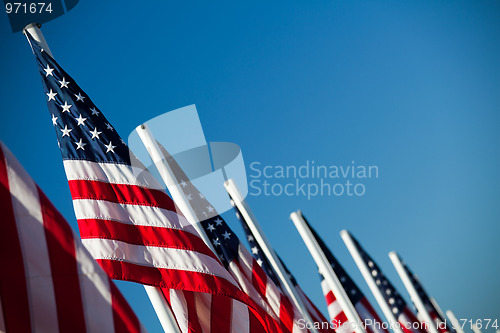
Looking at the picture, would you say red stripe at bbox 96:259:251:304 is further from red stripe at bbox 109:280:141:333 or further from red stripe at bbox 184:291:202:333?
red stripe at bbox 109:280:141:333

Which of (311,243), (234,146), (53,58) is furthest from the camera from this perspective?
(234,146)

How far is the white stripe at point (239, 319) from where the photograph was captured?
8422mm

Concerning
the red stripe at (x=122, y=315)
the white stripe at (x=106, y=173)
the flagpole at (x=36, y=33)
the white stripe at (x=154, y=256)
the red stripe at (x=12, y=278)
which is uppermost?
the flagpole at (x=36, y=33)

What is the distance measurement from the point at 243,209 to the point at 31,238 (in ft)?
28.3

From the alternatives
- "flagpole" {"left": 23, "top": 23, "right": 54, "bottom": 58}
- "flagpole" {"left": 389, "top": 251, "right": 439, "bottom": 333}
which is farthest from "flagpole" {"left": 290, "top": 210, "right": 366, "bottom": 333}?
"flagpole" {"left": 23, "top": 23, "right": 54, "bottom": 58}

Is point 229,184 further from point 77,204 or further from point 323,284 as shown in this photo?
point 77,204

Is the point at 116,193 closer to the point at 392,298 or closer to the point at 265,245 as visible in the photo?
the point at 265,245

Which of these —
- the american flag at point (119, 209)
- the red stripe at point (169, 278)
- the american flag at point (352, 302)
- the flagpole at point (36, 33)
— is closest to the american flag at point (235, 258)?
the american flag at point (119, 209)

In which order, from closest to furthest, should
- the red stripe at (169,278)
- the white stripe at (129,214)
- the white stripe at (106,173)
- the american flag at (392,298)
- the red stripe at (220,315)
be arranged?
the red stripe at (169,278), the white stripe at (129,214), the white stripe at (106,173), the red stripe at (220,315), the american flag at (392,298)

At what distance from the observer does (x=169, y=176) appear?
9406 millimetres

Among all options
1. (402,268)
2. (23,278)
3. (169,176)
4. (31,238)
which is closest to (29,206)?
(31,238)

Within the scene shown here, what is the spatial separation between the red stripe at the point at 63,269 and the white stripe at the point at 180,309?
3.38 m

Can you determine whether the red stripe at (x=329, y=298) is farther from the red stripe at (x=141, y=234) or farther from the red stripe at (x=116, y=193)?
the red stripe at (x=116, y=193)

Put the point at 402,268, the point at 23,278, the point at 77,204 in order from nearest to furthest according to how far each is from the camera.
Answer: the point at 23,278 < the point at 77,204 < the point at 402,268
